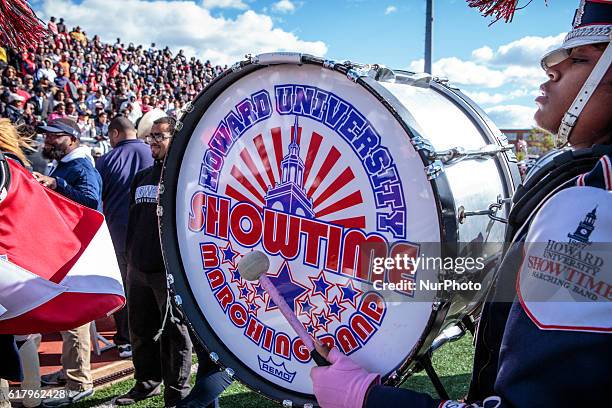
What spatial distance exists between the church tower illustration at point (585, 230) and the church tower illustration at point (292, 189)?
83 centimetres

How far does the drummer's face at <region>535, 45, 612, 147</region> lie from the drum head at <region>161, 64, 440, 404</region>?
1.16 ft

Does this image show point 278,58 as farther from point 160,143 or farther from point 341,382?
point 160,143

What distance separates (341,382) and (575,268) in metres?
0.69

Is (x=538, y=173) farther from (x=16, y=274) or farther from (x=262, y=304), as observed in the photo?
(x=16, y=274)

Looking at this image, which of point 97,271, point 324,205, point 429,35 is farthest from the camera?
point 429,35

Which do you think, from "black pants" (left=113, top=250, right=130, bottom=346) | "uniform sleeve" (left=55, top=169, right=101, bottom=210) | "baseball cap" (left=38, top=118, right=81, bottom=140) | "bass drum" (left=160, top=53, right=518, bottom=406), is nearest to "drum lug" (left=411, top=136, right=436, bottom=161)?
"bass drum" (left=160, top=53, right=518, bottom=406)

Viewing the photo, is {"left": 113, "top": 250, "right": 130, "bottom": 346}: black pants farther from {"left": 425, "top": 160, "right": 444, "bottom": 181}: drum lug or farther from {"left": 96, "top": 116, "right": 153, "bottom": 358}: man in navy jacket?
{"left": 425, "top": 160, "right": 444, "bottom": 181}: drum lug

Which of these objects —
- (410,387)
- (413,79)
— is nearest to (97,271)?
(413,79)

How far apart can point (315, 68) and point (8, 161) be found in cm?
164

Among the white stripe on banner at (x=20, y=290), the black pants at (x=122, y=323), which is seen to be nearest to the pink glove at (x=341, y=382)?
the white stripe on banner at (x=20, y=290)

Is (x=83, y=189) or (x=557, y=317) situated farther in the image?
(x=83, y=189)

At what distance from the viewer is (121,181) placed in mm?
4641

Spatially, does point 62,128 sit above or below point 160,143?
above

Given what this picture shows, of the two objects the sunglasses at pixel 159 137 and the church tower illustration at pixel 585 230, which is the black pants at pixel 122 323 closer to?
the sunglasses at pixel 159 137
